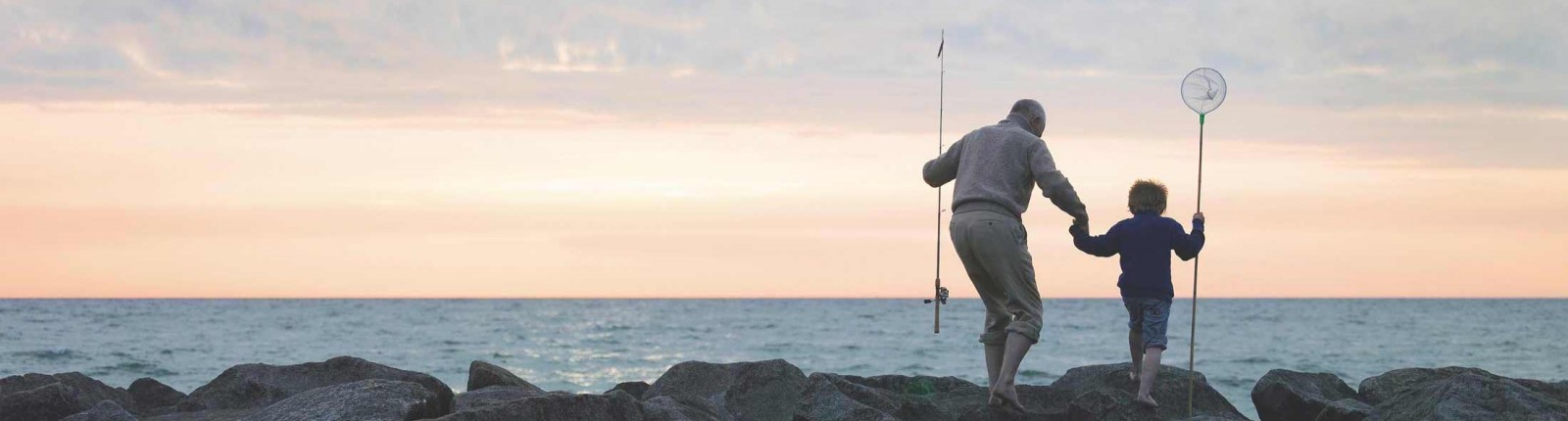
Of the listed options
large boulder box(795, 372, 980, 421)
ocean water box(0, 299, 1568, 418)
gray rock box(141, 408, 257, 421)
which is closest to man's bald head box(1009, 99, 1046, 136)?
large boulder box(795, 372, 980, 421)

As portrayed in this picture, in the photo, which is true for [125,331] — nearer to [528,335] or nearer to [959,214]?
[528,335]

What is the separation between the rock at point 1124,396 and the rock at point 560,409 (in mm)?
2331

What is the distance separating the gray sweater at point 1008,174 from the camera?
602cm

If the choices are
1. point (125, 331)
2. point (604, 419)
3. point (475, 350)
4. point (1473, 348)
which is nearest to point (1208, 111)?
point (604, 419)

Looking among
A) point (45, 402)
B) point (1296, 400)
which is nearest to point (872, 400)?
point (1296, 400)

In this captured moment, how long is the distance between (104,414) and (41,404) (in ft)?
2.82

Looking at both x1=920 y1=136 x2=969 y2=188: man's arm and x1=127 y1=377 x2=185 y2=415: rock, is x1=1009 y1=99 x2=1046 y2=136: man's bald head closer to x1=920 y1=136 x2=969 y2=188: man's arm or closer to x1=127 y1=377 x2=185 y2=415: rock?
x1=920 y1=136 x2=969 y2=188: man's arm

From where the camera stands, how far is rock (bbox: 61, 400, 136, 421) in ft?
18.6

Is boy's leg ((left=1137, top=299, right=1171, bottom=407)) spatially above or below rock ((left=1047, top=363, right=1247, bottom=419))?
above

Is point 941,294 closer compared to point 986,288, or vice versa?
point 986,288

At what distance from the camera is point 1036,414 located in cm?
658

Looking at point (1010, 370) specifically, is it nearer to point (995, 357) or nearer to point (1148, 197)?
point (995, 357)

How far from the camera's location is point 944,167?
6.46m

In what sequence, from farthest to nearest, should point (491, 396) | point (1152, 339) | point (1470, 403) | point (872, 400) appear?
point (872, 400) → point (491, 396) → point (1152, 339) → point (1470, 403)
